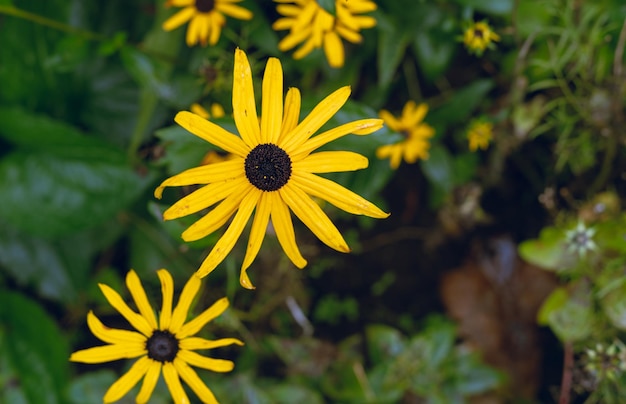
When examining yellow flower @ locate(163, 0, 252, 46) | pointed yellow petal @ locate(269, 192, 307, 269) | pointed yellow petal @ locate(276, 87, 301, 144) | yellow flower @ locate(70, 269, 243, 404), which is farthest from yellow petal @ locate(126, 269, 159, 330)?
yellow flower @ locate(163, 0, 252, 46)

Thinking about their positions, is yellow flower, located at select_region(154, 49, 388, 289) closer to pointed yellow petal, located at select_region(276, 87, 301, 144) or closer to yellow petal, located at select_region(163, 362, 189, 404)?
pointed yellow petal, located at select_region(276, 87, 301, 144)

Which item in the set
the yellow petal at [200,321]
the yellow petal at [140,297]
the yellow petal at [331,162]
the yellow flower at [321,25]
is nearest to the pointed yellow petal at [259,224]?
the yellow petal at [331,162]

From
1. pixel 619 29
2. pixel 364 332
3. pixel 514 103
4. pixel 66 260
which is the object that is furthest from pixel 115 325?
pixel 619 29

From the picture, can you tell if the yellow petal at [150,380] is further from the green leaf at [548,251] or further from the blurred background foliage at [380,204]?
the green leaf at [548,251]

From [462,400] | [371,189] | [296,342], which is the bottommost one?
[462,400]

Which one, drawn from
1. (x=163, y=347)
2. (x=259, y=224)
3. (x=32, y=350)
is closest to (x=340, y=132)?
(x=259, y=224)

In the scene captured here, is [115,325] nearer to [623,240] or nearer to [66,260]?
[66,260]
